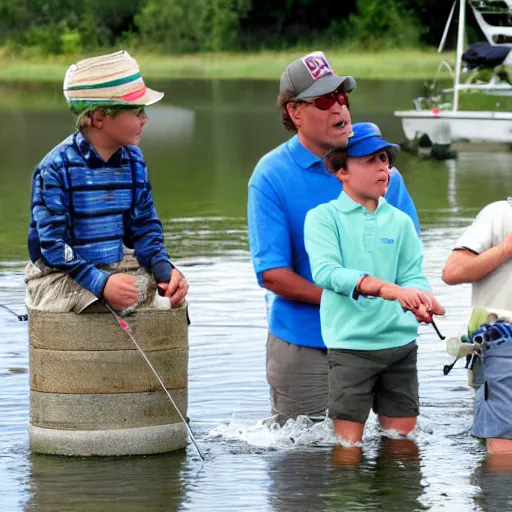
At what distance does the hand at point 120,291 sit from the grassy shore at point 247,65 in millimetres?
50394

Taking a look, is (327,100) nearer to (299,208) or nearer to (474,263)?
(299,208)

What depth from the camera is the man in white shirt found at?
6.48 meters

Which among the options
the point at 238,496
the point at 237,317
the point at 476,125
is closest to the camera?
the point at 238,496

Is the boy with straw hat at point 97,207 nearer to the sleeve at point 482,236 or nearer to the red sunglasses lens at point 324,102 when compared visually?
the red sunglasses lens at point 324,102

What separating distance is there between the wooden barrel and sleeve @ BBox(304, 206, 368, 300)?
66 centimetres

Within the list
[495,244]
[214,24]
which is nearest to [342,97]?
[495,244]

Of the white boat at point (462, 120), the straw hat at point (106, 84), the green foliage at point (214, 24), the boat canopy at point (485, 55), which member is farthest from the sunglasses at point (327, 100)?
the green foliage at point (214, 24)

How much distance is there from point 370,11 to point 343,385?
71.8 m

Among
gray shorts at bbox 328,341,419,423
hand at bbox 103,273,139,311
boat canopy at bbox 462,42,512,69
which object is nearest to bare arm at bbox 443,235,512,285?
gray shorts at bbox 328,341,419,423

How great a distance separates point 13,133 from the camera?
33500 millimetres

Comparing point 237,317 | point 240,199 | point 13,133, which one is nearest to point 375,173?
point 237,317

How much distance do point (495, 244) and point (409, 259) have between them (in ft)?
1.29

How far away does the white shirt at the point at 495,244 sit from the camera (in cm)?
662

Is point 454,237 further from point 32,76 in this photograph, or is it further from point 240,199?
point 32,76
